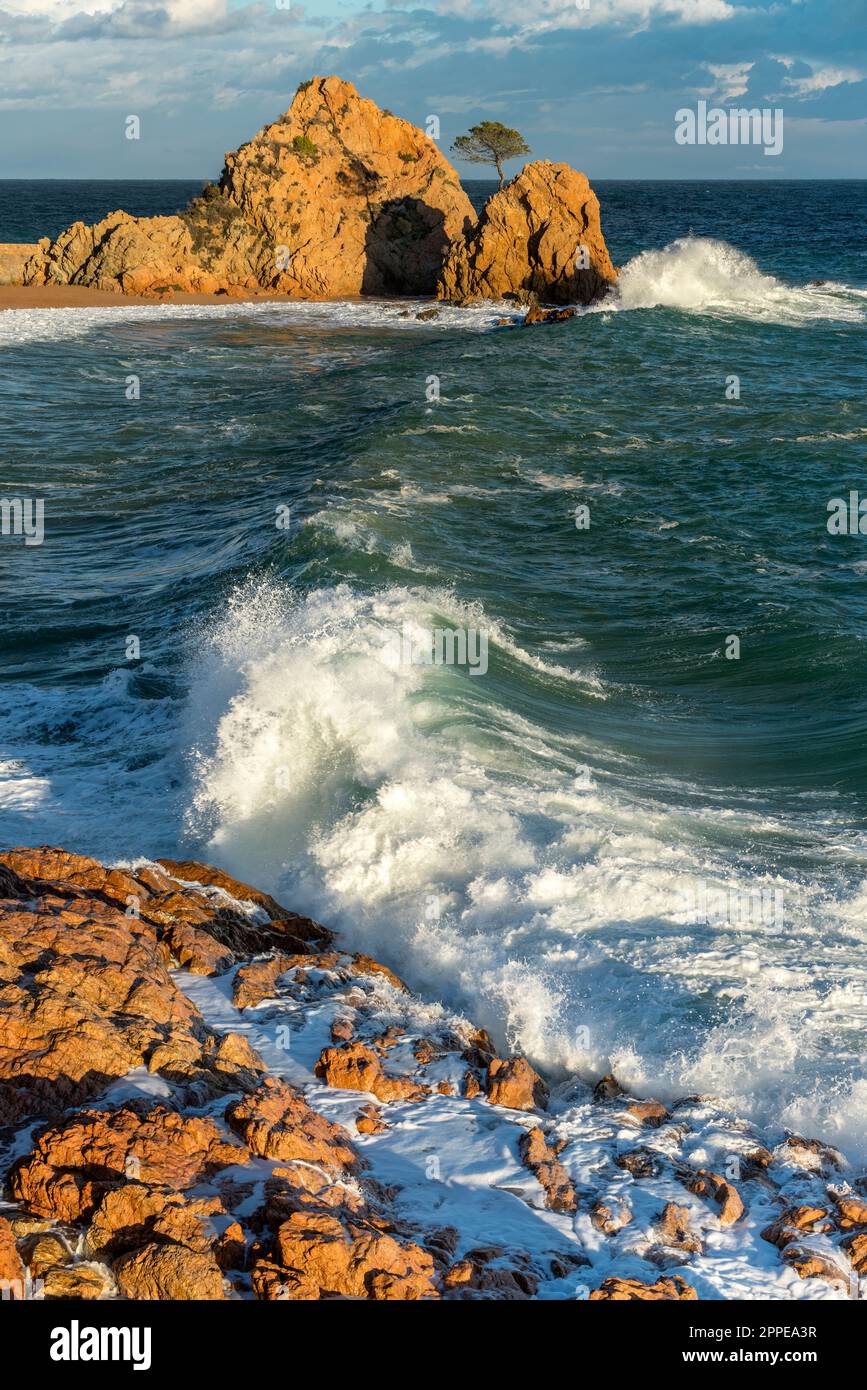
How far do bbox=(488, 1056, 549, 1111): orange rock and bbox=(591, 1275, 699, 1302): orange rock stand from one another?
76.7 inches

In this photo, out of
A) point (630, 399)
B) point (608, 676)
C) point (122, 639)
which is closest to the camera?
point (608, 676)

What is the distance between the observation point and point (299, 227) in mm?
55531

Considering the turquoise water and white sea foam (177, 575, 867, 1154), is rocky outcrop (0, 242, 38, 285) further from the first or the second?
white sea foam (177, 575, 867, 1154)

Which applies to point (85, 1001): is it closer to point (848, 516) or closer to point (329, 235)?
point (848, 516)

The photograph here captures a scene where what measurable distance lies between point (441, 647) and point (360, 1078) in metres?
8.94

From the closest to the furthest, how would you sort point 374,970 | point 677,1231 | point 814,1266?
1. point 814,1266
2. point 677,1231
3. point 374,970

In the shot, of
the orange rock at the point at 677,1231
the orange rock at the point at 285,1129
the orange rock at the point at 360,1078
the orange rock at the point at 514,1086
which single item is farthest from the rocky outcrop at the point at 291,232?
the orange rock at the point at 677,1231

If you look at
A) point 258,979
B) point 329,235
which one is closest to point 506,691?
point 258,979

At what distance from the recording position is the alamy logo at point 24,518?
75.9 feet

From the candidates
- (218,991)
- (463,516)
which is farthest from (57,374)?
(218,991)

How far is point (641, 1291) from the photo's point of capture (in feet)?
19.7

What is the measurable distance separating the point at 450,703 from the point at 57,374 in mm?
28435
